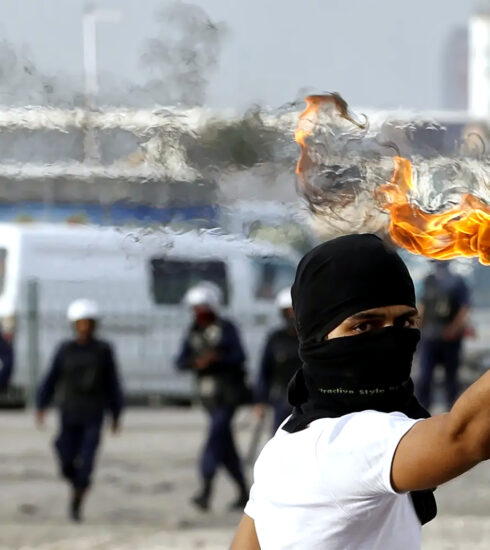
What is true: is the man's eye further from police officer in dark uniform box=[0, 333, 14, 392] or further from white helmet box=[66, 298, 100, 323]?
police officer in dark uniform box=[0, 333, 14, 392]

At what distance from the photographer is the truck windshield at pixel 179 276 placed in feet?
32.1

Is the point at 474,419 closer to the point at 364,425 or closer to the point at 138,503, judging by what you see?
the point at 364,425

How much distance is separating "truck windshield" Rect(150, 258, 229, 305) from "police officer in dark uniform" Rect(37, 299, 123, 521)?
1.00 metres

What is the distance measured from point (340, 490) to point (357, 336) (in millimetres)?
231

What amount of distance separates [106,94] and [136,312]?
6727mm

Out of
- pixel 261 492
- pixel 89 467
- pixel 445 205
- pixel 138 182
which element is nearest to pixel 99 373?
pixel 89 467

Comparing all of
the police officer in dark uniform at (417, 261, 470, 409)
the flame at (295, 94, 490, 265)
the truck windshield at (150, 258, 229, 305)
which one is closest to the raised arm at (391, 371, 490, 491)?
the flame at (295, 94, 490, 265)

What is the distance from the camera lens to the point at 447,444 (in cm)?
172

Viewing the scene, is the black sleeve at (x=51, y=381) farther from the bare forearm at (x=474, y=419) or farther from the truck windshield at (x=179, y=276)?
the bare forearm at (x=474, y=419)

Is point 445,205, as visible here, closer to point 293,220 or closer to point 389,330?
point 389,330

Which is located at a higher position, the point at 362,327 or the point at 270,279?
the point at 362,327

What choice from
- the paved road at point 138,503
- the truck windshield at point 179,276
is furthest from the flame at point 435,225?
the truck windshield at point 179,276

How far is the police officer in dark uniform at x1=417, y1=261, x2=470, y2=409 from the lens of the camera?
10.1 m

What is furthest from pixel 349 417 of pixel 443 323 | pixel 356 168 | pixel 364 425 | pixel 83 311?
pixel 443 323
